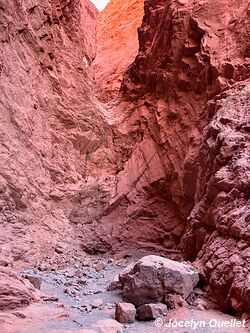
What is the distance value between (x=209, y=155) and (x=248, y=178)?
234 centimetres

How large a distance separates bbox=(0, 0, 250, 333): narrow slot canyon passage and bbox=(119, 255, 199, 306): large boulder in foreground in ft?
0.07

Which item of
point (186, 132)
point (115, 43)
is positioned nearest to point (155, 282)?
point (186, 132)

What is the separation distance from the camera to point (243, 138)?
28.2 ft

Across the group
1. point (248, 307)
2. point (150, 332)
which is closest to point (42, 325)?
point (150, 332)

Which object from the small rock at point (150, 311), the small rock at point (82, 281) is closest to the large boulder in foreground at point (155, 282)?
the small rock at point (150, 311)

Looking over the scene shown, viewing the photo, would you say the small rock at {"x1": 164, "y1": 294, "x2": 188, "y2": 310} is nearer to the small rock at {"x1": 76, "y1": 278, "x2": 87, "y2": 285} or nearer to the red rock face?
the red rock face

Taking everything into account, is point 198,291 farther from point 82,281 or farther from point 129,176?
point 129,176

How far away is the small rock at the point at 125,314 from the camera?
5570mm

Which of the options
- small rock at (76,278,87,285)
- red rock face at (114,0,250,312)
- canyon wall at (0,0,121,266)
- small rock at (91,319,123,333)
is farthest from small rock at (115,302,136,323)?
canyon wall at (0,0,121,266)

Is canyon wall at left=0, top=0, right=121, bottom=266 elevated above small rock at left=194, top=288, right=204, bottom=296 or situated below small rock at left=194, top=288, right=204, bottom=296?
above

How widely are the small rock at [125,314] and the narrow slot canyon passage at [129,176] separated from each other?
0.02 meters

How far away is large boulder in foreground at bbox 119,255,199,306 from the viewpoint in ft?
20.4

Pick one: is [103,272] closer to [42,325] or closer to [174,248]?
[174,248]

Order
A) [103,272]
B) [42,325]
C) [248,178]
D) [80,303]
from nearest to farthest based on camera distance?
[42,325] < [80,303] < [248,178] < [103,272]
